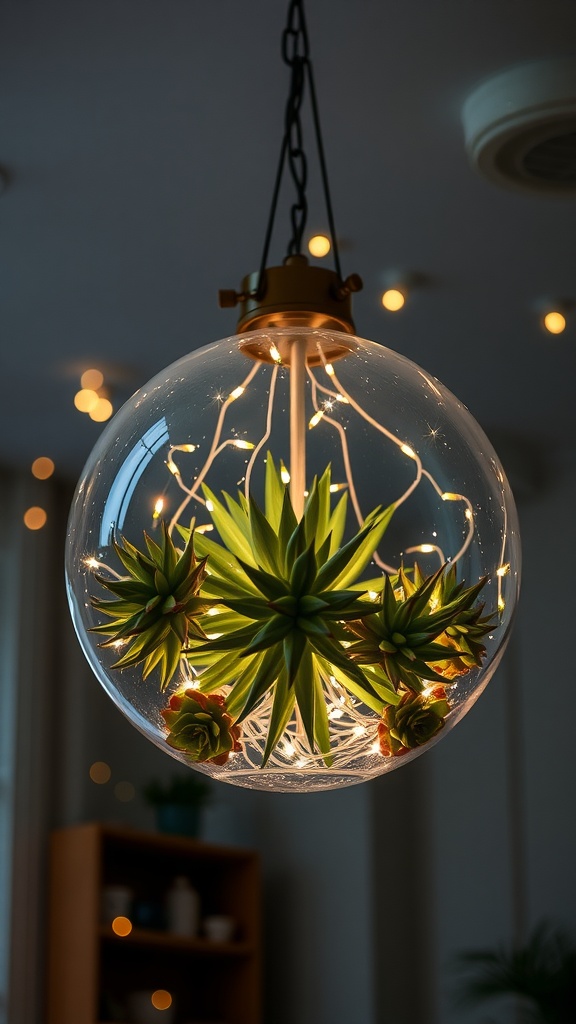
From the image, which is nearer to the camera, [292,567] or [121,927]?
[292,567]

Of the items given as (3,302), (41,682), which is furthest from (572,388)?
(41,682)

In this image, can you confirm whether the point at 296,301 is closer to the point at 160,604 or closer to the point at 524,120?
the point at 160,604

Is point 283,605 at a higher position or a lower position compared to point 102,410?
lower

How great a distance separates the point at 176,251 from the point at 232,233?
0.54ft

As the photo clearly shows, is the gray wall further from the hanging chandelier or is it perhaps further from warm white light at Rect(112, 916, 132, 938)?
the hanging chandelier

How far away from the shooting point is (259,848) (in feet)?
15.8

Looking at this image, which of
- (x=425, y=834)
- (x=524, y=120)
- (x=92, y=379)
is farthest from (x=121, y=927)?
(x=524, y=120)

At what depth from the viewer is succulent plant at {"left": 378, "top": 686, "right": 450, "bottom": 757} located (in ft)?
3.04

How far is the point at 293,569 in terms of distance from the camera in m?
0.89

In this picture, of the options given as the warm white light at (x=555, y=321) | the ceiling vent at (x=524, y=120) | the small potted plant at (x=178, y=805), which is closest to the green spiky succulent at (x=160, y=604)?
the ceiling vent at (x=524, y=120)

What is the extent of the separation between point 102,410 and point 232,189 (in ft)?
4.15

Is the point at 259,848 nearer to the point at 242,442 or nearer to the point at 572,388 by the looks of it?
the point at 572,388

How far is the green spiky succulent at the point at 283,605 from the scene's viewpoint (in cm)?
88

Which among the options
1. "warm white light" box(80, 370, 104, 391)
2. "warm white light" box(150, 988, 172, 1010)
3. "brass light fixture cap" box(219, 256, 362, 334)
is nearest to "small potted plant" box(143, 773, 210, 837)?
"warm white light" box(150, 988, 172, 1010)
